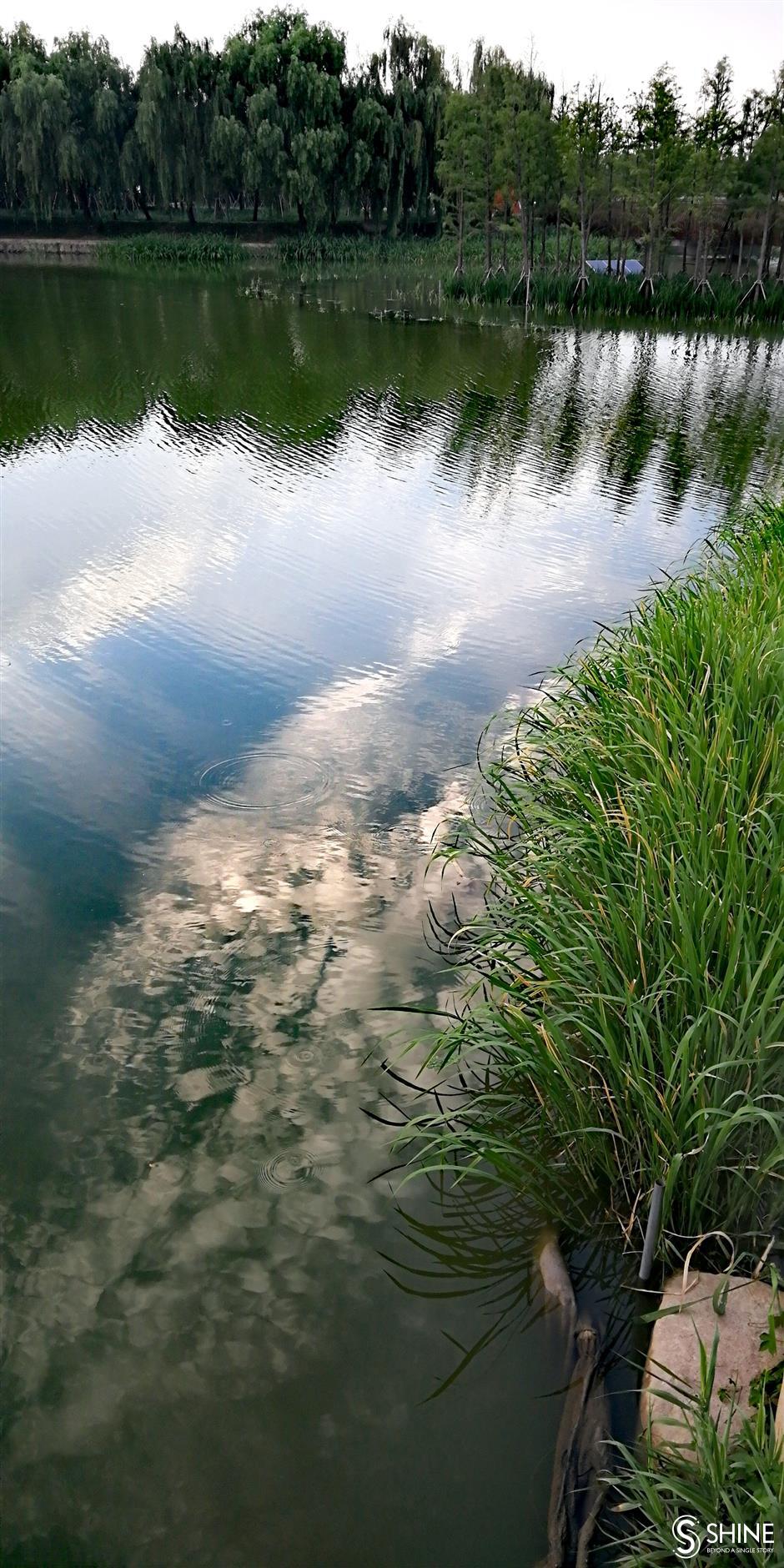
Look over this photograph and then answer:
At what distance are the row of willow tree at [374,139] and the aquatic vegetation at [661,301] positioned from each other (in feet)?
17.3

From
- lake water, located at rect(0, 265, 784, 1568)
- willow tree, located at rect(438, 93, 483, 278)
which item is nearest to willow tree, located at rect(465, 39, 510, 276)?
willow tree, located at rect(438, 93, 483, 278)

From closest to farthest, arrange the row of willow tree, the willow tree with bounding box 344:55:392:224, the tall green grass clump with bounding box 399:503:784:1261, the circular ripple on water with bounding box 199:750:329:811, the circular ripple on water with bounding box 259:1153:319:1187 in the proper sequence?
the tall green grass clump with bounding box 399:503:784:1261
the circular ripple on water with bounding box 259:1153:319:1187
the circular ripple on water with bounding box 199:750:329:811
the row of willow tree
the willow tree with bounding box 344:55:392:224

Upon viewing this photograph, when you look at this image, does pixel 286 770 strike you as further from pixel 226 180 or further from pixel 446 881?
pixel 226 180

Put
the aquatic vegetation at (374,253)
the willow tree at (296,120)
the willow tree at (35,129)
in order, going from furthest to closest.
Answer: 1. the aquatic vegetation at (374,253)
2. the willow tree at (296,120)
3. the willow tree at (35,129)

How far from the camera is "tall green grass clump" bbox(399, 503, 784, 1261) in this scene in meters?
2.73

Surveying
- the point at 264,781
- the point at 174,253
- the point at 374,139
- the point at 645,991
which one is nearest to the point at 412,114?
the point at 374,139

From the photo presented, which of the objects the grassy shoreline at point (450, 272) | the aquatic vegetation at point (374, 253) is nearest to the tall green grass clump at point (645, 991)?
the grassy shoreline at point (450, 272)

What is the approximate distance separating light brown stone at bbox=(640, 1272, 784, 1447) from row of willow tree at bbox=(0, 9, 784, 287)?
31096 mm

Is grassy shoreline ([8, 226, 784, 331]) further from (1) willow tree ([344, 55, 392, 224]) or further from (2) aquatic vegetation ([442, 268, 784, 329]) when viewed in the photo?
(1) willow tree ([344, 55, 392, 224])

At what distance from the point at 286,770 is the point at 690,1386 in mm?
3691

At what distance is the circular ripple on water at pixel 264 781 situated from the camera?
524cm

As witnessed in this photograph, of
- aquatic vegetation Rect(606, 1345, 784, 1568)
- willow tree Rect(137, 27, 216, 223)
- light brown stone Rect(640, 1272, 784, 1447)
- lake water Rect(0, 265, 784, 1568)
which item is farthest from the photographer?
willow tree Rect(137, 27, 216, 223)

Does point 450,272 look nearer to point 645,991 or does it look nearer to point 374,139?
point 374,139

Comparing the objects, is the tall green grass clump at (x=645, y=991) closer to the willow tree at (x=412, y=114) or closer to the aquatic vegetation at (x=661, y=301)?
the aquatic vegetation at (x=661, y=301)
